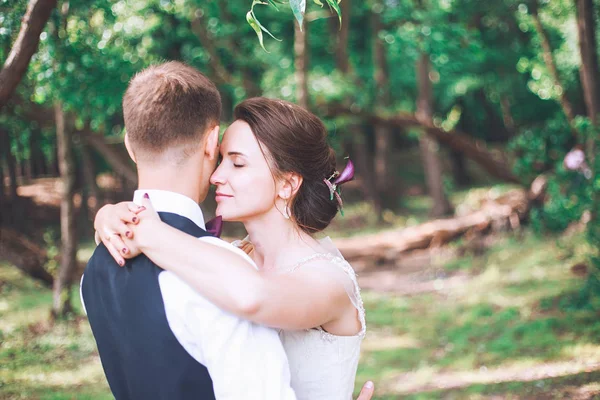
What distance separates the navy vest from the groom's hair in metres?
0.20

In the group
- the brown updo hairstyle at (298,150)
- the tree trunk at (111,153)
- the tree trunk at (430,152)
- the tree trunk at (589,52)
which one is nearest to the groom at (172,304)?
the brown updo hairstyle at (298,150)

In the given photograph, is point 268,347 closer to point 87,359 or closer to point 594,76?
point 87,359

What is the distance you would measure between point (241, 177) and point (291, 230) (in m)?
0.29

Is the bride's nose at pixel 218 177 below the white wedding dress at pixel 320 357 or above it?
above

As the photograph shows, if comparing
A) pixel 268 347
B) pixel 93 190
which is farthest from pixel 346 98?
pixel 268 347

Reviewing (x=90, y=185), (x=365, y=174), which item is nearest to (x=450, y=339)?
(x=90, y=185)

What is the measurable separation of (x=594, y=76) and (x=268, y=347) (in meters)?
5.85

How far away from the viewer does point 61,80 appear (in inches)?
184

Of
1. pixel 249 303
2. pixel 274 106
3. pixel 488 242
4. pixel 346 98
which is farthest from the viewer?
pixel 488 242

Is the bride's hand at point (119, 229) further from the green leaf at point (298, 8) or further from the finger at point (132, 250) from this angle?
the green leaf at point (298, 8)

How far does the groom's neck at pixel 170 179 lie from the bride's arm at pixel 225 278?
0.40 ft

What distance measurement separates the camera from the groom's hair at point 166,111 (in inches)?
67.8

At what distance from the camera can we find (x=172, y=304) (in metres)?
1.58

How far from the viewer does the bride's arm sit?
1536 millimetres
